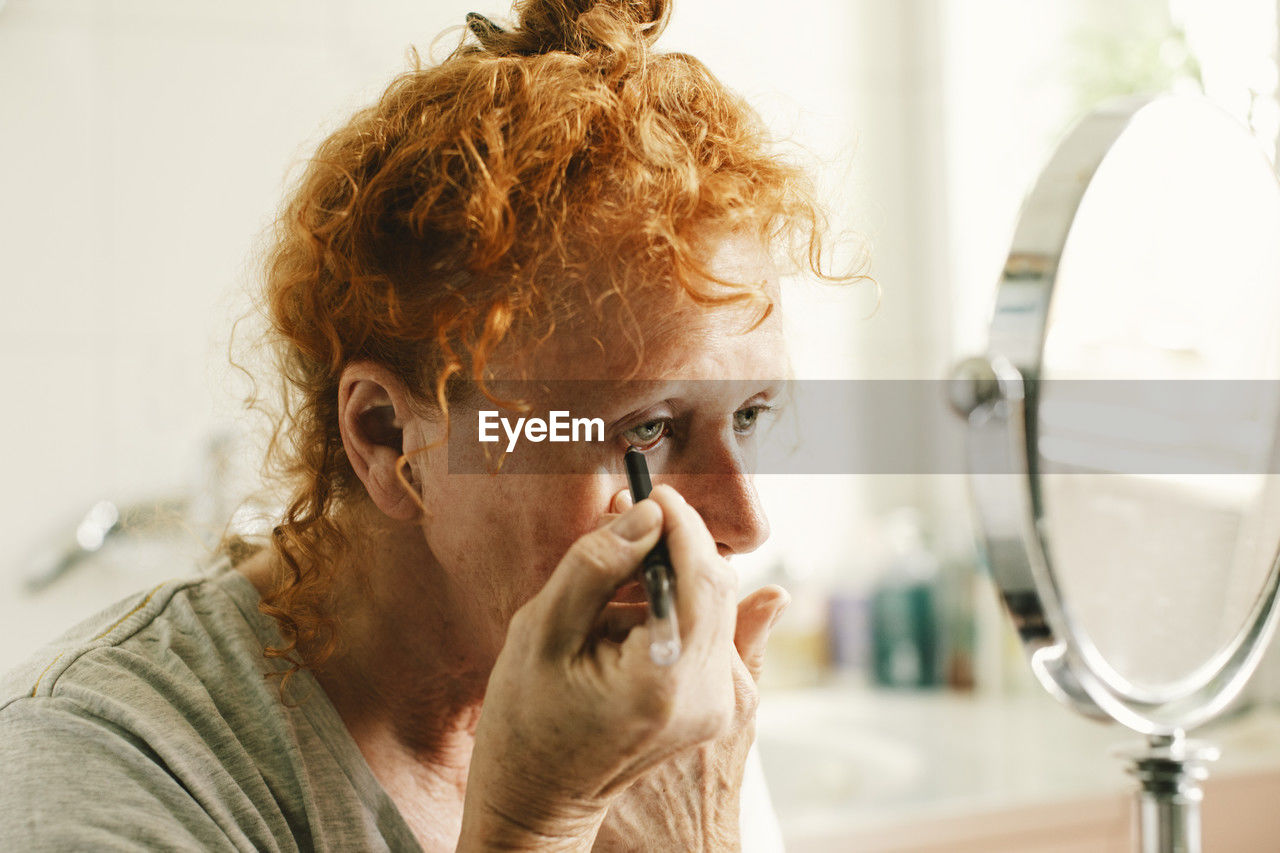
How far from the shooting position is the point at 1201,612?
581mm

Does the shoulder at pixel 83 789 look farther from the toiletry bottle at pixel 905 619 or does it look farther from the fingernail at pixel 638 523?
the toiletry bottle at pixel 905 619

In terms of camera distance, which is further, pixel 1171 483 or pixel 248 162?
pixel 248 162

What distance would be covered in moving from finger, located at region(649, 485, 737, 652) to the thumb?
0.56 ft

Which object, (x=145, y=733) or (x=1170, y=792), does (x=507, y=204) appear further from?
→ (x=1170, y=792)

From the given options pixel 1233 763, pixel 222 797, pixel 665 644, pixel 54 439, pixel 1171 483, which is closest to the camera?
pixel 665 644

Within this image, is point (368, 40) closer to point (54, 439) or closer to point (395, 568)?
point (54, 439)

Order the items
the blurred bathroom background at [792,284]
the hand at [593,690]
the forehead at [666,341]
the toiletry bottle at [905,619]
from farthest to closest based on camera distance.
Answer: the toiletry bottle at [905,619] → the blurred bathroom background at [792,284] → the forehead at [666,341] → the hand at [593,690]

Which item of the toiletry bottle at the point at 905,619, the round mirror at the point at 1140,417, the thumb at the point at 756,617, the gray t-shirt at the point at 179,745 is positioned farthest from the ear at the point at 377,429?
the toiletry bottle at the point at 905,619

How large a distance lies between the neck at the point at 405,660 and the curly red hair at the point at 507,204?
0.02 meters

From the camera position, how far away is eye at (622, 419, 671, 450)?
53cm

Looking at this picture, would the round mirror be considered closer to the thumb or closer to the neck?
the thumb

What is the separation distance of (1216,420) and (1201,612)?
→ 13 cm

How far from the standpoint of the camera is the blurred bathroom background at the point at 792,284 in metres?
1.17

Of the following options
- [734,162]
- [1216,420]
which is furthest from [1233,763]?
[734,162]
